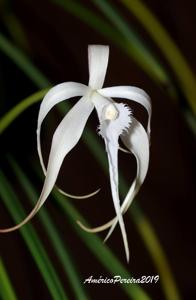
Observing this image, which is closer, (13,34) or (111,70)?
(13,34)

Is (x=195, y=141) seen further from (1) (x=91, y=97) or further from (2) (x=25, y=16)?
(1) (x=91, y=97)

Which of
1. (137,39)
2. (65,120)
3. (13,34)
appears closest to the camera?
(65,120)

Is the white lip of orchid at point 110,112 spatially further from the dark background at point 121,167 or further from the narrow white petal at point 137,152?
the dark background at point 121,167

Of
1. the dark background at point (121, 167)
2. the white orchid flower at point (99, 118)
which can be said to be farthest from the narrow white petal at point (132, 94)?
the dark background at point (121, 167)

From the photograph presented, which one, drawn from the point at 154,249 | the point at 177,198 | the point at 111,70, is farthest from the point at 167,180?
the point at 154,249

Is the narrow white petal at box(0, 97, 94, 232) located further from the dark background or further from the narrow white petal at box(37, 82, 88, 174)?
the dark background
